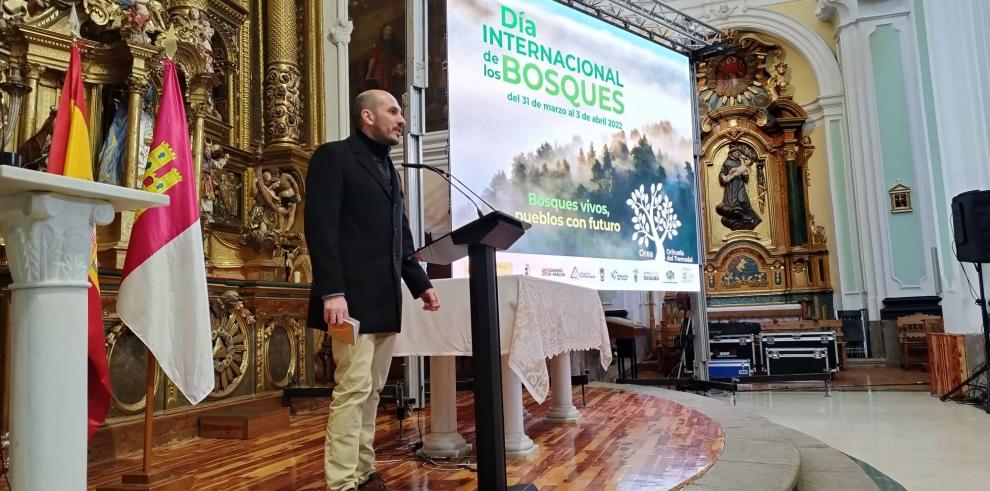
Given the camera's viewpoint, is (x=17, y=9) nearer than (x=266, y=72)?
Yes

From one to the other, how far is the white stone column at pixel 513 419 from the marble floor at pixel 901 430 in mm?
1714

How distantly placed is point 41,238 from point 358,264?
94 centimetres

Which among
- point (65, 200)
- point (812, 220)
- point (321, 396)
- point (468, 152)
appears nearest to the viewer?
point (65, 200)

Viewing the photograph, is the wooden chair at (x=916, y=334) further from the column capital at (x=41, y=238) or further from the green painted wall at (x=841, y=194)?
the column capital at (x=41, y=238)

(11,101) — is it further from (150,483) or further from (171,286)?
(150,483)

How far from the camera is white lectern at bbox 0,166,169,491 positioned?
1233mm

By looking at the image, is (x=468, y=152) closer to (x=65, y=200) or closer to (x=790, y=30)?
(x=65, y=200)

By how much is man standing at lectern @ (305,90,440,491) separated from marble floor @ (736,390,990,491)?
96.2 inches

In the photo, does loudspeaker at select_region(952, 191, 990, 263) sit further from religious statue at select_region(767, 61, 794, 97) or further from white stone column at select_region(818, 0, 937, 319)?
religious statue at select_region(767, 61, 794, 97)

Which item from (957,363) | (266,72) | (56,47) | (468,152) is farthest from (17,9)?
(957,363)

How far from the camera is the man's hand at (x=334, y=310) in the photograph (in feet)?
6.32

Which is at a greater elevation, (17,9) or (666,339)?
(17,9)

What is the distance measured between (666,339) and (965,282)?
4.06m

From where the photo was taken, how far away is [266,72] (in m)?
6.48
